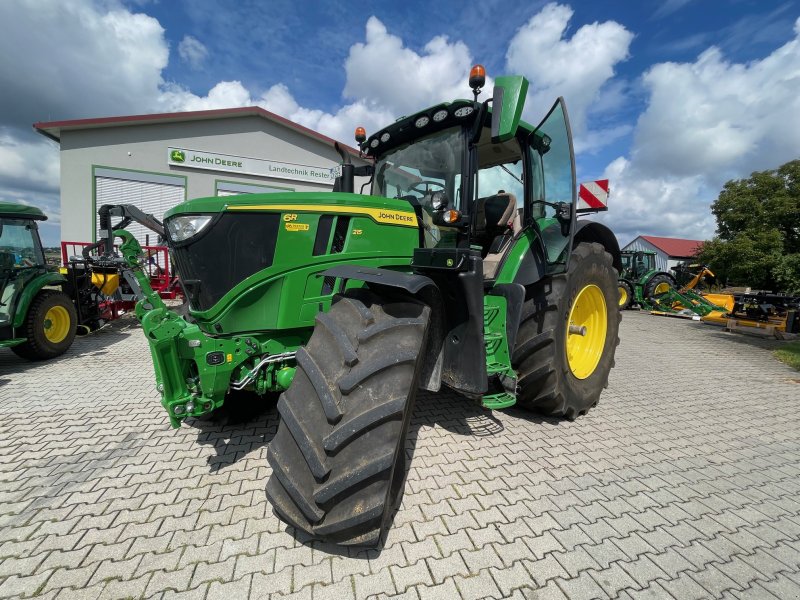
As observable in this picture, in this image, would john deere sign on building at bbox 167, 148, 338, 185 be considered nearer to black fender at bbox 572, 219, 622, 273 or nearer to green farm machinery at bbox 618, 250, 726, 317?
black fender at bbox 572, 219, 622, 273

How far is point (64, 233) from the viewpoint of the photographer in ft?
37.0

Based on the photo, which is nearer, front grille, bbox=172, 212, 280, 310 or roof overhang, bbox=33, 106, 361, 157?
front grille, bbox=172, 212, 280, 310

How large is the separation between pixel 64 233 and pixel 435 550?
14.2m

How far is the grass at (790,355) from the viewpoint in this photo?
19.4 feet

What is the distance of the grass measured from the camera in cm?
591

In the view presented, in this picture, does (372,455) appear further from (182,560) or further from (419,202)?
(419,202)

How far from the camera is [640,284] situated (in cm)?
1285

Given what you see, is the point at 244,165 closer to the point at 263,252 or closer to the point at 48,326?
the point at 48,326

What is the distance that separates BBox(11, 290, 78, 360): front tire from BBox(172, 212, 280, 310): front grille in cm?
443

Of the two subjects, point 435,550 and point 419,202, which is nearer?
point 435,550

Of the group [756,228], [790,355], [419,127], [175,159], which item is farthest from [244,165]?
[756,228]

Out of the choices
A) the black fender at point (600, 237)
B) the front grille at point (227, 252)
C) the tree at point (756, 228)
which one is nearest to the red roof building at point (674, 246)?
the tree at point (756, 228)

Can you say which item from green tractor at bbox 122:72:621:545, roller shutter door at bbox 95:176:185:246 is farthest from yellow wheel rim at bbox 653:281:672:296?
roller shutter door at bbox 95:176:185:246

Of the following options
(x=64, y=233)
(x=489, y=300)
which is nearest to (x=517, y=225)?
(x=489, y=300)
